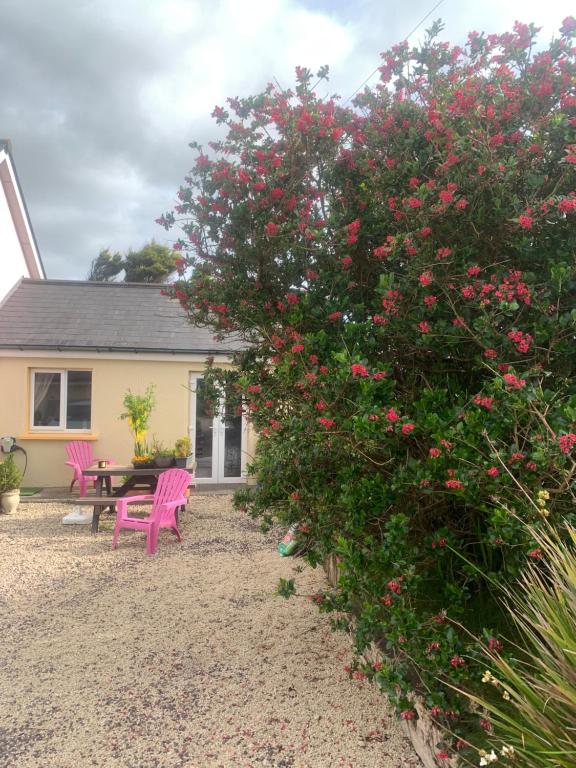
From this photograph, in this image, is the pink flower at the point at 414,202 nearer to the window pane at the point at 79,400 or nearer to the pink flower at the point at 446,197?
the pink flower at the point at 446,197

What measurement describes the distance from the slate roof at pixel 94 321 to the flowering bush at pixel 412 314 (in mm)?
7338

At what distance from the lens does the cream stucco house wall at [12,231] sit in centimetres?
1393

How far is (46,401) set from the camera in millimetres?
12180

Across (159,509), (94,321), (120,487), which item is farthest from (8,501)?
(94,321)

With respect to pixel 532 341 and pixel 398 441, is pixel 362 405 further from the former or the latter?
pixel 532 341

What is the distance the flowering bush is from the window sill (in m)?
8.95

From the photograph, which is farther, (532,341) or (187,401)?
(187,401)

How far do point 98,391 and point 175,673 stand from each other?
29.6ft

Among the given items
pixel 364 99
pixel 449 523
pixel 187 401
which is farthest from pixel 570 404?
pixel 187 401

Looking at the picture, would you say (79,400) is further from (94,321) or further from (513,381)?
(513,381)

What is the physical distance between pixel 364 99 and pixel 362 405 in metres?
2.28

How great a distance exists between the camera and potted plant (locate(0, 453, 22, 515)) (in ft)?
30.1

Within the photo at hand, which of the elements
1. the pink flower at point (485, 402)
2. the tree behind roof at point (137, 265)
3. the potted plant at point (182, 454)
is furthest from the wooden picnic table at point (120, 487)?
the tree behind roof at point (137, 265)

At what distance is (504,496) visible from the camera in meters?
2.37
